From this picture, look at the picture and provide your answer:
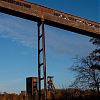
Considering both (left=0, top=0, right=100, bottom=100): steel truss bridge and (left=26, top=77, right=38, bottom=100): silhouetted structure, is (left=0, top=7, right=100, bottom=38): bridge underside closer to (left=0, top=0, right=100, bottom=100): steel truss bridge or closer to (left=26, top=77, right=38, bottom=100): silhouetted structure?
(left=0, top=0, right=100, bottom=100): steel truss bridge

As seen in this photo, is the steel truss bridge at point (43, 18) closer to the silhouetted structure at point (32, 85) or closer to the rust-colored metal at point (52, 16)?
the rust-colored metal at point (52, 16)

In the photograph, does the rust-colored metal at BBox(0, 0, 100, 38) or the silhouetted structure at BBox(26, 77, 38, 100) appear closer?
the rust-colored metal at BBox(0, 0, 100, 38)

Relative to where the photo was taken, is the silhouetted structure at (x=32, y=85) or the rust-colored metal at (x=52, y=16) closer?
the rust-colored metal at (x=52, y=16)

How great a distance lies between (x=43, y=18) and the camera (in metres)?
18.4

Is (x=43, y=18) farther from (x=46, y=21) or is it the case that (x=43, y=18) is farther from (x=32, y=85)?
(x=32, y=85)

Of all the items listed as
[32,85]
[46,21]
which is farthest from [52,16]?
[32,85]

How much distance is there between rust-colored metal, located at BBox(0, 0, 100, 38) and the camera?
17.5 meters

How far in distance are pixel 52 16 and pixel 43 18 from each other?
77 cm

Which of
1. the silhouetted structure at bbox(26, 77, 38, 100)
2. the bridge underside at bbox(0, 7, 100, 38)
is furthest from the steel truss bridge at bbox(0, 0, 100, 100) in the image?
the silhouetted structure at bbox(26, 77, 38, 100)

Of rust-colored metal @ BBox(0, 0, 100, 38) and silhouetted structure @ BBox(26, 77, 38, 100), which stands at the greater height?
rust-colored metal @ BBox(0, 0, 100, 38)

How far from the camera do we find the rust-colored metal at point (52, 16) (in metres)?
Answer: 17.5

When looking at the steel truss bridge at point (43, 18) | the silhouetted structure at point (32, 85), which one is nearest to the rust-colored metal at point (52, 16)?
the steel truss bridge at point (43, 18)

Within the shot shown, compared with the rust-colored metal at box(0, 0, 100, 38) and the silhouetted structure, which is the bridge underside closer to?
the rust-colored metal at box(0, 0, 100, 38)

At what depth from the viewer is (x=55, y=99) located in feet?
85.6
